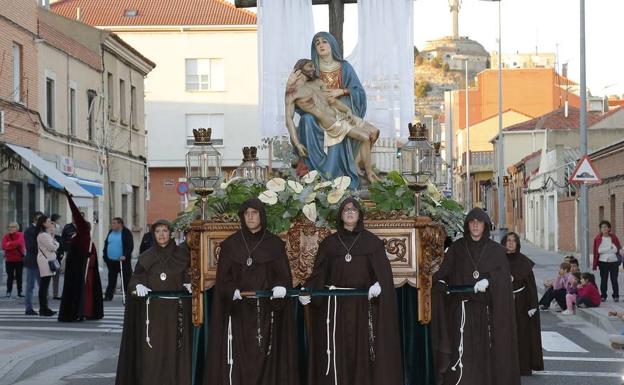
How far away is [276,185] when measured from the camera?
10305mm

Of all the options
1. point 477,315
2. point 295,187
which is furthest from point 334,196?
point 477,315

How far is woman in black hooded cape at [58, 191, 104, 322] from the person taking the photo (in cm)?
1783

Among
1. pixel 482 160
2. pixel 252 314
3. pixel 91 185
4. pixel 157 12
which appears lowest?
pixel 252 314

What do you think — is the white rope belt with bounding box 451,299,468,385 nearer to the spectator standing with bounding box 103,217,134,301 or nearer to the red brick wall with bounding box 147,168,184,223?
the spectator standing with bounding box 103,217,134,301

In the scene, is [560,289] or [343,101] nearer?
[343,101]

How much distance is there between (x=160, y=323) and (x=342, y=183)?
6.45 ft

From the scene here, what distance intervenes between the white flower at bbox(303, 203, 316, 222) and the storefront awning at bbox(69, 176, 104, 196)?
22860mm

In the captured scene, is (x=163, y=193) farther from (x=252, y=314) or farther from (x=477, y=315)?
(x=252, y=314)

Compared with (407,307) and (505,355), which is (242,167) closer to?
(407,307)

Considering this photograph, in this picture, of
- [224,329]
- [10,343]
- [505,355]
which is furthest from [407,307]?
[10,343]

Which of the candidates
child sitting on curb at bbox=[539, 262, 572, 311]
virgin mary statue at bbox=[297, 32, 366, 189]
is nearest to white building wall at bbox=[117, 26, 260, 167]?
child sitting on curb at bbox=[539, 262, 572, 311]

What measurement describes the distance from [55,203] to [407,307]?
22.7 m

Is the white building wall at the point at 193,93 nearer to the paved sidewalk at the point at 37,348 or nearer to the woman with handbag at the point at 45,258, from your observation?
the woman with handbag at the point at 45,258

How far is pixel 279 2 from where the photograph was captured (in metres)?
12.8
